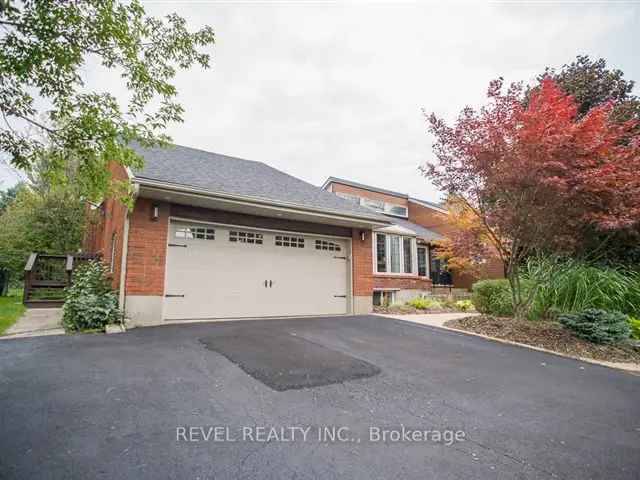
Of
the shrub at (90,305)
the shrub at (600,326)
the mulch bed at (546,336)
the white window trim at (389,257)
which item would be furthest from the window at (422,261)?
the shrub at (90,305)

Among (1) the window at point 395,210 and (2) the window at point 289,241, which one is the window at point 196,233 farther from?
(1) the window at point 395,210

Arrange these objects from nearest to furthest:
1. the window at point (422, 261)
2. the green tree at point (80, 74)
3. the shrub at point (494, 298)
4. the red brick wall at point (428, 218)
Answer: the green tree at point (80, 74) → the shrub at point (494, 298) → the window at point (422, 261) → the red brick wall at point (428, 218)

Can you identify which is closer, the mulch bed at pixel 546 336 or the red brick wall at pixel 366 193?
the mulch bed at pixel 546 336

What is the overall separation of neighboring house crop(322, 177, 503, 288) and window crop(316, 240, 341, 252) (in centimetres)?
465

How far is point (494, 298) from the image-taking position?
8.44 meters

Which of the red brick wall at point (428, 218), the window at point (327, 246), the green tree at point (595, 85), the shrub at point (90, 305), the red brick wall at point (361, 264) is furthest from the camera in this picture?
the red brick wall at point (428, 218)

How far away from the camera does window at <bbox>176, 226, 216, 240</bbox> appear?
279 inches

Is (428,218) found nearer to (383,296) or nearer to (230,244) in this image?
(383,296)

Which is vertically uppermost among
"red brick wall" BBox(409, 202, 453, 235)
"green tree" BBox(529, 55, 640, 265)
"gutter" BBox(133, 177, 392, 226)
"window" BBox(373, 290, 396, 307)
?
"green tree" BBox(529, 55, 640, 265)

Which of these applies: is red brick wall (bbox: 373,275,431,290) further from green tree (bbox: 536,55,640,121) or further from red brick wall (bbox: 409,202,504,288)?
green tree (bbox: 536,55,640,121)

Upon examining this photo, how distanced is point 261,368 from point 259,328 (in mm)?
2433

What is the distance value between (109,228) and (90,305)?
4.63 meters

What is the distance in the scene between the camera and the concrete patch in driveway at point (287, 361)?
3496mm

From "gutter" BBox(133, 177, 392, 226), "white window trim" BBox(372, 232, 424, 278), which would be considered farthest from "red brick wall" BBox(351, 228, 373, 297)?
"white window trim" BBox(372, 232, 424, 278)
